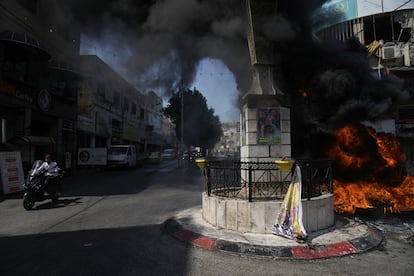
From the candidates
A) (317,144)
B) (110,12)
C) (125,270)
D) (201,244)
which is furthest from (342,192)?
(110,12)

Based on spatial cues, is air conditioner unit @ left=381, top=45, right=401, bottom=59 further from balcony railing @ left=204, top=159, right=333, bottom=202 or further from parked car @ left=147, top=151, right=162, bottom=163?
parked car @ left=147, top=151, right=162, bottom=163

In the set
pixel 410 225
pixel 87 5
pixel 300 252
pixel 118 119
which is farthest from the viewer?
pixel 118 119

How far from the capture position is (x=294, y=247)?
4.83 metres

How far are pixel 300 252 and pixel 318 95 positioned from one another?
247 inches

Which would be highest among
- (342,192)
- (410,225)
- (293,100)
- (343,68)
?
(343,68)

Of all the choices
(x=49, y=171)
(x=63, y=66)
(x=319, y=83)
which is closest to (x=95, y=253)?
(x=49, y=171)

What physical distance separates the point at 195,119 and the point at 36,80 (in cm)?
2621

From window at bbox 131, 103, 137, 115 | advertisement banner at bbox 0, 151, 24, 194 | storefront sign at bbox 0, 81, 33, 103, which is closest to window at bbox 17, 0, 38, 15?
storefront sign at bbox 0, 81, 33, 103

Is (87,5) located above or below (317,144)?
above

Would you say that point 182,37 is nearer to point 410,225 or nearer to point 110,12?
point 110,12

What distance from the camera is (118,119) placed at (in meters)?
34.4

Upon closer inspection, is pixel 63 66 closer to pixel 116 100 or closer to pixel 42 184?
pixel 116 100

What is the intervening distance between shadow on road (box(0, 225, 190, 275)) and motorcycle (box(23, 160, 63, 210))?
10.6ft

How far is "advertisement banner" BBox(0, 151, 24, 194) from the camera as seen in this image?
11688mm
